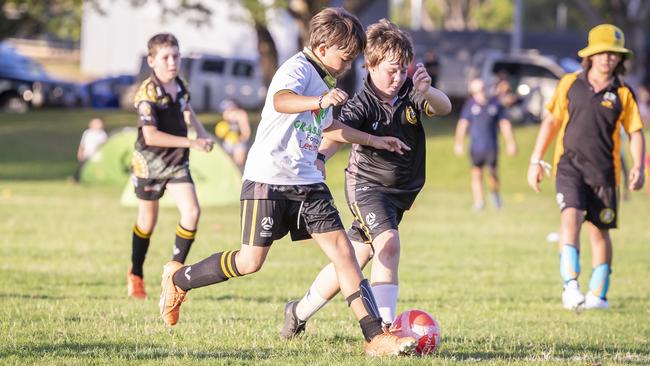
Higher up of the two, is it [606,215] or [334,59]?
[334,59]

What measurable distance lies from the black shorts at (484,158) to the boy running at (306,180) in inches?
522

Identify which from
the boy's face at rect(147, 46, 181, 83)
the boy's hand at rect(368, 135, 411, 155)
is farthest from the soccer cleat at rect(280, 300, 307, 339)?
the boy's face at rect(147, 46, 181, 83)

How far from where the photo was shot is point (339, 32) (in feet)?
21.1

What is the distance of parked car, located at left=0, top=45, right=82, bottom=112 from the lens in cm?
4759

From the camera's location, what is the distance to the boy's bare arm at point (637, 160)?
9016 mm

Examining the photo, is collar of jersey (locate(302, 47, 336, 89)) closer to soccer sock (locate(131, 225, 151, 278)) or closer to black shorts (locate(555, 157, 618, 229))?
black shorts (locate(555, 157, 618, 229))

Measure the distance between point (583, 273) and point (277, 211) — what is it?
638 cm

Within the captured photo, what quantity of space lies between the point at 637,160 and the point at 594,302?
1191 millimetres

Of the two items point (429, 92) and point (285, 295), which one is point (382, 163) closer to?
point (429, 92)

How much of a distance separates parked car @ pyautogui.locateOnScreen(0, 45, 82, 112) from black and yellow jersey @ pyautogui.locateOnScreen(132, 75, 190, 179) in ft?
128

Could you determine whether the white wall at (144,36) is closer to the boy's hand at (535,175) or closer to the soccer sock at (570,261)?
the boy's hand at (535,175)

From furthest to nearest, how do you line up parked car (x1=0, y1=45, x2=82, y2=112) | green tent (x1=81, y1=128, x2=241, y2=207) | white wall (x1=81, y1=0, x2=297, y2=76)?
white wall (x1=81, y1=0, x2=297, y2=76), parked car (x1=0, y1=45, x2=82, y2=112), green tent (x1=81, y1=128, x2=241, y2=207)

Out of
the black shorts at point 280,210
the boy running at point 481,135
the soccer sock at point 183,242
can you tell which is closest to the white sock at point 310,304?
the black shorts at point 280,210

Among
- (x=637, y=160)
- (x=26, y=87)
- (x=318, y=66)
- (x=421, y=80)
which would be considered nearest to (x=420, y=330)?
(x=421, y=80)
